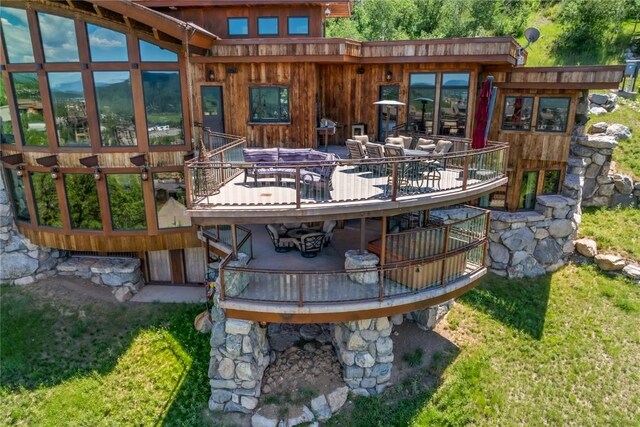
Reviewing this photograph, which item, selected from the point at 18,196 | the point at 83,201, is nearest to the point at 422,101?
the point at 83,201

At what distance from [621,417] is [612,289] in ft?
16.9

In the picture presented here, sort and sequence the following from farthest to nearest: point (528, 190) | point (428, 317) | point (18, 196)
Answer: point (528, 190) < point (18, 196) < point (428, 317)

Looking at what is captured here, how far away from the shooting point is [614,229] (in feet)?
58.9

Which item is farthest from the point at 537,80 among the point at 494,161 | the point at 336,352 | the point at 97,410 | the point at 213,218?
the point at 97,410

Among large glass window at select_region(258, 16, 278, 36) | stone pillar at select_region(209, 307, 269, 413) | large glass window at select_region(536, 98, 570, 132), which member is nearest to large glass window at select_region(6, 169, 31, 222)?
stone pillar at select_region(209, 307, 269, 413)

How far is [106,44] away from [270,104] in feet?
17.2

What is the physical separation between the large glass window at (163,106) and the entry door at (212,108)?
5.46ft

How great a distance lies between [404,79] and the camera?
15461 millimetres

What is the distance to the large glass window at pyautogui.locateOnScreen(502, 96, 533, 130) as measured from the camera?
15914mm

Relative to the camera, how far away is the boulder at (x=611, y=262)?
52.7ft

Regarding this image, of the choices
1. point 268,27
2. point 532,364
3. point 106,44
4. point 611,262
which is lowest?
point 532,364

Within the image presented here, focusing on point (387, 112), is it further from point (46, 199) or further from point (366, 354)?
point (46, 199)

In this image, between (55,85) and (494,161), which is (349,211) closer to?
(494,161)

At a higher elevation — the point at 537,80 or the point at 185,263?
the point at 537,80
